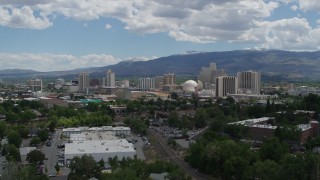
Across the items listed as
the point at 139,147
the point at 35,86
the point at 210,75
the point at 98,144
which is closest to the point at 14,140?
the point at 98,144

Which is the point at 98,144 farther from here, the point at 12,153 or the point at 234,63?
the point at 234,63

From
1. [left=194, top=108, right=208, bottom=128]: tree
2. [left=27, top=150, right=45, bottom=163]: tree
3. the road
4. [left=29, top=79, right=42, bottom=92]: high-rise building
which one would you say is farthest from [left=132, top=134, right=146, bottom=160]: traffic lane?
[left=29, top=79, right=42, bottom=92]: high-rise building

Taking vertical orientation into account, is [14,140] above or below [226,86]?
below

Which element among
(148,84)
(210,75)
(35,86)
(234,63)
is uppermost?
(234,63)

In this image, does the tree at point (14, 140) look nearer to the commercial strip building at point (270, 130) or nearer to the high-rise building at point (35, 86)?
the commercial strip building at point (270, 130)

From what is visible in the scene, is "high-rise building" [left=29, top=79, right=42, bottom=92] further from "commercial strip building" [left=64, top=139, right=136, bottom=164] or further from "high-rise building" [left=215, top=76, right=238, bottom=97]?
"commercial strip building" [left=64, top=139, right=136, bottom=164]

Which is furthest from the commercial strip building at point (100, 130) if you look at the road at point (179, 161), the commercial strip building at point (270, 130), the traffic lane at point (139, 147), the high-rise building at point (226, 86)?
the high-rise building at point (226, 86)

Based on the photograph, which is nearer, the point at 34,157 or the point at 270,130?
the point at 34,157
